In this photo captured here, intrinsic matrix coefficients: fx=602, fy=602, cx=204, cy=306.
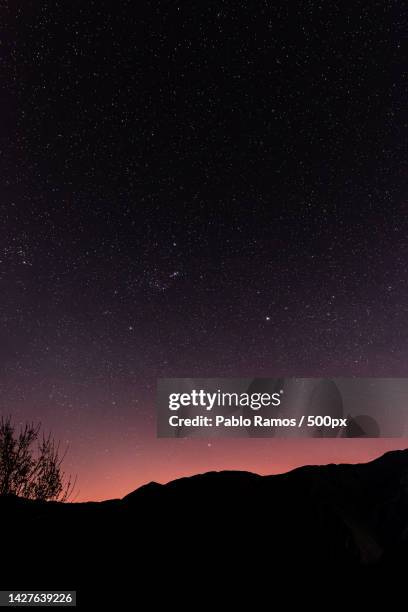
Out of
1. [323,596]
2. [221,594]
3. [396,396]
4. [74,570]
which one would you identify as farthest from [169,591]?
[396,396]

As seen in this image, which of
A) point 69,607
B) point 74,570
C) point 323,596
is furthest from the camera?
point 74,570

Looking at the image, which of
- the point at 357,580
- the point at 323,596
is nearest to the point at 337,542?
the point at 357,580

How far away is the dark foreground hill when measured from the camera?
17.3m

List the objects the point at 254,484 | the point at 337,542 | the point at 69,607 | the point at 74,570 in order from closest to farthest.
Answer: the point at 69,607, the point at 74,570, the point at 337,542, the point at 254,484

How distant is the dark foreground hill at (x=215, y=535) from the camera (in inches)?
680

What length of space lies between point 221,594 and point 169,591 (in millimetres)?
1457

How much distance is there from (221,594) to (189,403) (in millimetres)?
7712

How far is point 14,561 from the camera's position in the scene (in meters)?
17.5

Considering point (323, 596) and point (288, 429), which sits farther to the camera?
point (288, 429)

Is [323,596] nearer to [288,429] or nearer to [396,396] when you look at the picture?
[288,429]

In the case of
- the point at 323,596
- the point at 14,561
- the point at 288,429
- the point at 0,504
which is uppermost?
the point at 288,429

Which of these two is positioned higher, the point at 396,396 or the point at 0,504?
the point at 396,396

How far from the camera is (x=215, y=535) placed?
20.1 m

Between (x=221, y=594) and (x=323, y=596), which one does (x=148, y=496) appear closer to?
(x=221, y=594)
